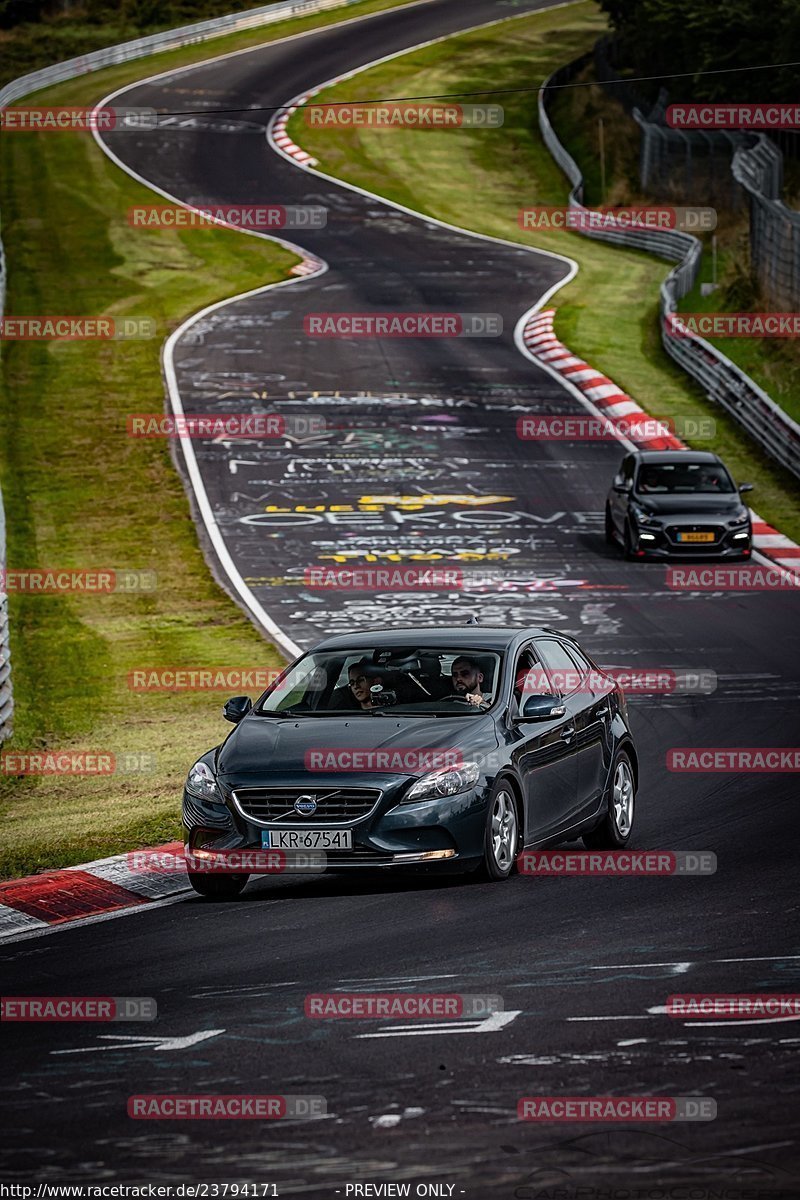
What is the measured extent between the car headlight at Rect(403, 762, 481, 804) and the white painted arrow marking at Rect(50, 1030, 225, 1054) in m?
3.03

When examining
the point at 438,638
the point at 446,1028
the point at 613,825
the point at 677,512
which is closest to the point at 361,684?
the point at 438,638

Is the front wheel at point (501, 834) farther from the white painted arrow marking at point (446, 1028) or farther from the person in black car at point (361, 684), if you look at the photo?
the white painted arrow marking at point (446, 1028)

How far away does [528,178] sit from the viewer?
64.6 m

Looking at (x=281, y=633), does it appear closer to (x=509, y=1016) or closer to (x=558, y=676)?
(x=558, y=676)

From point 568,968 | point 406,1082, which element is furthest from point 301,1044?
point 568,968

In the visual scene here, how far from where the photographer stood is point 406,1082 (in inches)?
288

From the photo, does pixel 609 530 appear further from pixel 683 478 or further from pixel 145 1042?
pixel 145 1042

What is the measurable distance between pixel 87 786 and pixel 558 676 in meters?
4.78

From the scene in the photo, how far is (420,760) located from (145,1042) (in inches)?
133

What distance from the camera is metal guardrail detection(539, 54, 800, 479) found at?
112 feet

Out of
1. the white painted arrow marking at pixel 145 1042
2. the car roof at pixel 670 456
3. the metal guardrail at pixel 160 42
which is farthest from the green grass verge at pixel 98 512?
the metal guardrail at pixel 160 42

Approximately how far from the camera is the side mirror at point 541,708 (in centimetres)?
1175

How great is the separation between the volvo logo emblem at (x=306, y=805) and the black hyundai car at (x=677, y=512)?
17356 millimetres

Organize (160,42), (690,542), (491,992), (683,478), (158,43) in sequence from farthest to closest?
(160,42) → (158,43) → (683,478) → (690,542) → (491,992)
